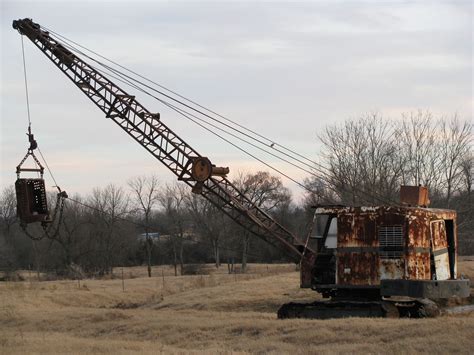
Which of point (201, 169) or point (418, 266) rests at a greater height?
point (201, 169)

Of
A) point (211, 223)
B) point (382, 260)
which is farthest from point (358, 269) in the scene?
point (211, 223)

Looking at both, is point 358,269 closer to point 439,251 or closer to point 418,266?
point 418,266

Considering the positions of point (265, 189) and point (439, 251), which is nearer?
point (439, 251)

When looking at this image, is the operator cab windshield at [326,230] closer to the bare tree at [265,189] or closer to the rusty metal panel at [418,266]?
the rusty metal panel at [418,266]

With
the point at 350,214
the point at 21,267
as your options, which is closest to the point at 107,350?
the point at 350,214

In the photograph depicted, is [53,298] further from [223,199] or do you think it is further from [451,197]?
[451,197]

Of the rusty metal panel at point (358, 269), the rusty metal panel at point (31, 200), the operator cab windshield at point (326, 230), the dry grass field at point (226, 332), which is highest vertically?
the rusty metal panel at point (31, 200)

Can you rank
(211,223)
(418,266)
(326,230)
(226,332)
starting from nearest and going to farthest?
(226,332), (418,266), (326,230), (211,223)

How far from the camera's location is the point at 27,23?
27547 millimetres

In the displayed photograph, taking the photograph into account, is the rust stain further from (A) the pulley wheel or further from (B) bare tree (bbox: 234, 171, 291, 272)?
(B) bare tree (bbox: 234, 171, 291, 272)

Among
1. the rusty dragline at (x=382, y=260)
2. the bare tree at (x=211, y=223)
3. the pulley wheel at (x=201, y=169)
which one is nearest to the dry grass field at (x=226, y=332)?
the rusty dragline at (x=382, y=260)

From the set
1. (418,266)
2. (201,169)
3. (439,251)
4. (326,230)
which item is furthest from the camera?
(201,169)

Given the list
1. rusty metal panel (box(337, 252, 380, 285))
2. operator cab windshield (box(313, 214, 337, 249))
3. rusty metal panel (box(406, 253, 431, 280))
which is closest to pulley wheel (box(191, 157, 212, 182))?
operator cab windshield (box(313, 214, 337, 249))

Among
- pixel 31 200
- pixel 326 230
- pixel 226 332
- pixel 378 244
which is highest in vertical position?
pixel 31 200
